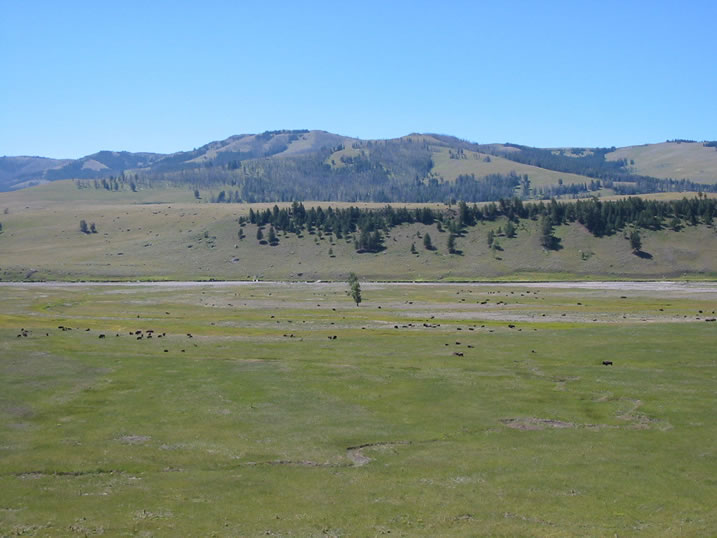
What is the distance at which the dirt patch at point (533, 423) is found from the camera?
3681 centimetres

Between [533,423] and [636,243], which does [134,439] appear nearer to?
[533,423]

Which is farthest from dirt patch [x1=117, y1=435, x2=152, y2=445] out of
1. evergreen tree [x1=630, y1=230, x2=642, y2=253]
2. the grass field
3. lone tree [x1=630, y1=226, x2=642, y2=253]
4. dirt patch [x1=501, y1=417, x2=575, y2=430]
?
evergreen tree [x1=630, y1=230, x2=642, y2=253]

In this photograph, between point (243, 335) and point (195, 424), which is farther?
point (243, 335)

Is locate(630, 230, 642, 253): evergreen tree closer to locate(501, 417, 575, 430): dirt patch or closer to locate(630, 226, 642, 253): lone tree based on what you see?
locate(630, 226, 642, 253): lone tree

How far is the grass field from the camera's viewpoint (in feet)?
79.5

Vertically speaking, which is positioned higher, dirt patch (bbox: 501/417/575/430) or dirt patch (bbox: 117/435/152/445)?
dirt patch (bbox: 117/435/152/445)

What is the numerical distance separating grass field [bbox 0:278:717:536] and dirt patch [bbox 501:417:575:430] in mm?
168

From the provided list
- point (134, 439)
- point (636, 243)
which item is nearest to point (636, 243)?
point (636, 243)

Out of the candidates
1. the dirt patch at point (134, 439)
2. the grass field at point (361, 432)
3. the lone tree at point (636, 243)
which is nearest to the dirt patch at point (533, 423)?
the grass field at point (361, 432)

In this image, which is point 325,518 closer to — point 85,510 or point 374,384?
point 85,510

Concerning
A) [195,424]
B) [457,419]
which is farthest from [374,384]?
[195,424]

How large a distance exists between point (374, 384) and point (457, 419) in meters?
10.6

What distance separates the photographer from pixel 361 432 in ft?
117

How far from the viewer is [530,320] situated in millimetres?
90812
